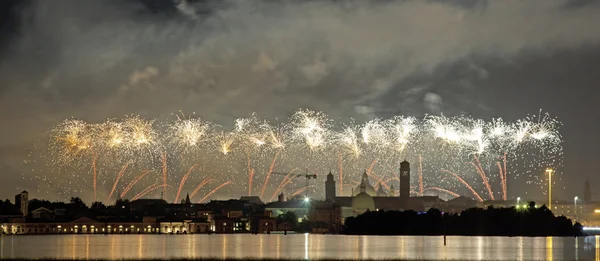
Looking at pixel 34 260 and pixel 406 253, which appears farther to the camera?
pixel 406 253

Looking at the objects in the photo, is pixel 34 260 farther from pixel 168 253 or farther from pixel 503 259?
pixel 503 259

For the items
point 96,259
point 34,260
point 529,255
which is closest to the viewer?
point 34,260

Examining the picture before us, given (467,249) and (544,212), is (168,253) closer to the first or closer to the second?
(467,249)

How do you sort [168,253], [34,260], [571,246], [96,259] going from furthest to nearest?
[571,246] < [168,253] < [96,259] < [34,260]

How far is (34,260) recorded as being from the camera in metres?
103

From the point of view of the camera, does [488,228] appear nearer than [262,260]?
Answer: No

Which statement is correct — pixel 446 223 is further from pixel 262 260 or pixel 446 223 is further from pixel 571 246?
pixel 262 260

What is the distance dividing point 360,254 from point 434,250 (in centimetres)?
1603

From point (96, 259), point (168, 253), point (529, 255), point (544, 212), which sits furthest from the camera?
point (544, 212)

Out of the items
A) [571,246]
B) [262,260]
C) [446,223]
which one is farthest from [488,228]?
[262,260]

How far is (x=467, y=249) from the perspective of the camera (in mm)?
138875

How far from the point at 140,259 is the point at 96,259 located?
16.4 feet

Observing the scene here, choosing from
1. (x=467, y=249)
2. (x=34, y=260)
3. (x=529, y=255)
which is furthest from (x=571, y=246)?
(x=34, y=260)

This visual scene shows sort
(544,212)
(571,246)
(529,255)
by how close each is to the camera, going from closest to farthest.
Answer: (529,255)
(571,246)
(544,212)
